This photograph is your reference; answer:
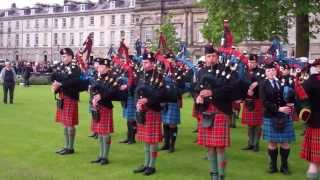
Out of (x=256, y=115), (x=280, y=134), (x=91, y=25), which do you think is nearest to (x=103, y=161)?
(x=280, y=134)

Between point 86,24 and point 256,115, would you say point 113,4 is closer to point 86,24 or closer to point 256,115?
point 86,24

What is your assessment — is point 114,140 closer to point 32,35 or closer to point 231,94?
point 231,94

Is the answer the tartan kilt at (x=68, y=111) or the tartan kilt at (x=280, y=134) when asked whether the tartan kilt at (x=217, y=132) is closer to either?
the tartan kilt at (x=280, y=134)

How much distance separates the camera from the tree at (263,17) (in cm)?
1596

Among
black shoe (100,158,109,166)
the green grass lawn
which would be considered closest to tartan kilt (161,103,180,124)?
the green grass lawn

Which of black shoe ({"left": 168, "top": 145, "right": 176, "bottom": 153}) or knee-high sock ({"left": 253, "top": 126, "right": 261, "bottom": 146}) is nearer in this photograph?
black shoe ({"left": 168, "top": 145, "right": 176, "bottom": 153})

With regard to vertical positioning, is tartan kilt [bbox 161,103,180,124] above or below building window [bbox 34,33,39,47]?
below

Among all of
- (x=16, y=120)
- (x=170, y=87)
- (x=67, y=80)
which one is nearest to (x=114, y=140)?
(x=67, y=80)

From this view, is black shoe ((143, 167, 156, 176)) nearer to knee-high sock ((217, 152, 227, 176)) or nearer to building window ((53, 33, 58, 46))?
knee-high sock ((217, 152, 227, 176))

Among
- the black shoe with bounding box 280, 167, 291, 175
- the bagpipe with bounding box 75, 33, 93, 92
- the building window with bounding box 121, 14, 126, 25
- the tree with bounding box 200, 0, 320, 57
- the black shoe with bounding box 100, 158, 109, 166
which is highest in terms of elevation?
the building window with bounding box 121, 14, 126, 25

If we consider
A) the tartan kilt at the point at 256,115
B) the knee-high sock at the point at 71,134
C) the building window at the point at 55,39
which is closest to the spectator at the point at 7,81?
the knee-high sock at the point at 71,134

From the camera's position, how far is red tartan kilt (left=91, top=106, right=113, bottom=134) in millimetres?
9859

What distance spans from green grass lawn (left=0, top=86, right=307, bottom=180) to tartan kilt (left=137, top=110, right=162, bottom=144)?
2.01 ft

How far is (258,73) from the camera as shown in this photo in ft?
36.1
